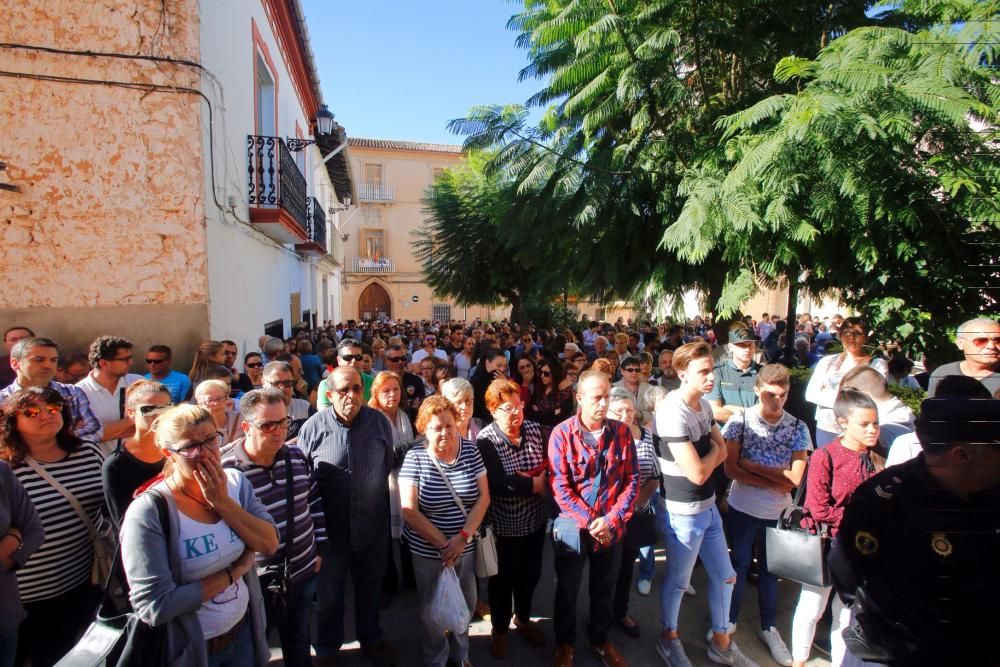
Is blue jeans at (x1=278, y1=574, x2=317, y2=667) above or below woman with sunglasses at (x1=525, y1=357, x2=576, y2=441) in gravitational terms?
below

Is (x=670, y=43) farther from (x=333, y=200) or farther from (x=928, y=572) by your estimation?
(x=333, y=200)

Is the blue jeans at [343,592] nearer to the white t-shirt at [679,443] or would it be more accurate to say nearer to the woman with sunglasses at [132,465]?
the woman with sunglasses at [132,465]

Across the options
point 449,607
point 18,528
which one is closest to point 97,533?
point 18,528

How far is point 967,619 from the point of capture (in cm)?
155

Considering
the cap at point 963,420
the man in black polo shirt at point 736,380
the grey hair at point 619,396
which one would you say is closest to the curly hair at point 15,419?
the grey hair at point 619,396

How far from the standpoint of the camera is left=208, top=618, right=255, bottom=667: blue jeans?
2.14 metres

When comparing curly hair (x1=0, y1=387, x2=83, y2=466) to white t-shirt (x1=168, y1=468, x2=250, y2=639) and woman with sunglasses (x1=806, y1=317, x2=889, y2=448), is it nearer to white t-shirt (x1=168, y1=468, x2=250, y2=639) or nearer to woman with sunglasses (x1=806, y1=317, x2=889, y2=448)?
white t-shirt (x1=168, y1=468, x2=250, y2=639)

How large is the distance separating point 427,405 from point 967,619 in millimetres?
2312

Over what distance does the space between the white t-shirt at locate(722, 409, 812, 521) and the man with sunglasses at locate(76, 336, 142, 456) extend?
13.4 ft

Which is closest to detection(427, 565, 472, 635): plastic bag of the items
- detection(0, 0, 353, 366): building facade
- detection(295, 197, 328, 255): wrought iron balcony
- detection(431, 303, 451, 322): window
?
detection(0, 0, 353, 366): building facade

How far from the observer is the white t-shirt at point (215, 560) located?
1.94 m

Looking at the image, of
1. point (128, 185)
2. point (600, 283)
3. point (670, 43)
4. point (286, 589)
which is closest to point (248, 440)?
point (286, 589)

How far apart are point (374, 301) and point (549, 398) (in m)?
30.4

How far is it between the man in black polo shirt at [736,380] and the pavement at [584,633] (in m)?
1.33
